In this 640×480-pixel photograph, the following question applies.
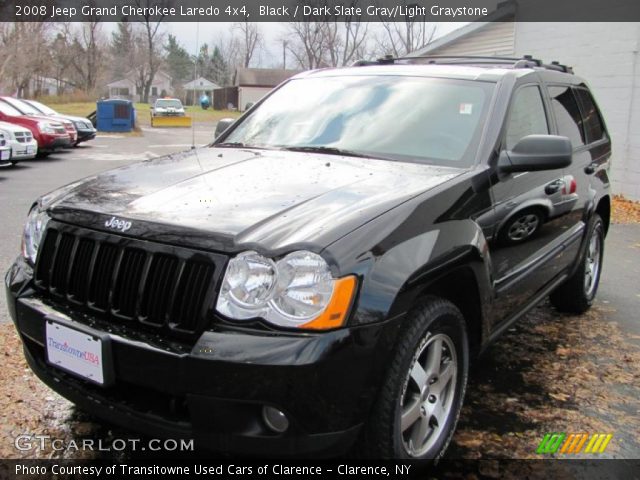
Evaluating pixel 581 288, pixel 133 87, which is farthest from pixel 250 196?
pixel 133 87

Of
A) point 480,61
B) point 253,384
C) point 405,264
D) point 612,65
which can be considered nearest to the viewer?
point 253,384

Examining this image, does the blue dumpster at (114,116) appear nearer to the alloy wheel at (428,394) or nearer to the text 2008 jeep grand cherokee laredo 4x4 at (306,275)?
the text 2008 jeep grand cherokee laredo 4x4 at (306,275)

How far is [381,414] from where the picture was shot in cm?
213

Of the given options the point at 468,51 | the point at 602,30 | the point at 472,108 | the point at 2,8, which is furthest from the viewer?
the point at 2,8

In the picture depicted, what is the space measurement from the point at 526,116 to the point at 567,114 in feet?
2.80

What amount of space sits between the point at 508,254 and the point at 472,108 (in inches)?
32.8

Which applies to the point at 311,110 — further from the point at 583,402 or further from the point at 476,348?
the point at 583,402

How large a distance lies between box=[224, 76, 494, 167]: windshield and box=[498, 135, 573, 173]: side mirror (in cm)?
20

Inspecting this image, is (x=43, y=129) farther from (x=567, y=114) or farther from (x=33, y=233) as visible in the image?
(x=567, y=114)

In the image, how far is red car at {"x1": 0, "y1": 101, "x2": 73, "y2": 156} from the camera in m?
16.2

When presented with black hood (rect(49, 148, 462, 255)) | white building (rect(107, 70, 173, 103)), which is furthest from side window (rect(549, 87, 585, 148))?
white building (rect(107, 70, 173, 103))

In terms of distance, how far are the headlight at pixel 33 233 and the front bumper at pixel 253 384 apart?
809mm

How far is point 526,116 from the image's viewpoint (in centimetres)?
354

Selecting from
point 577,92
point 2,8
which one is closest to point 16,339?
point 577,92
